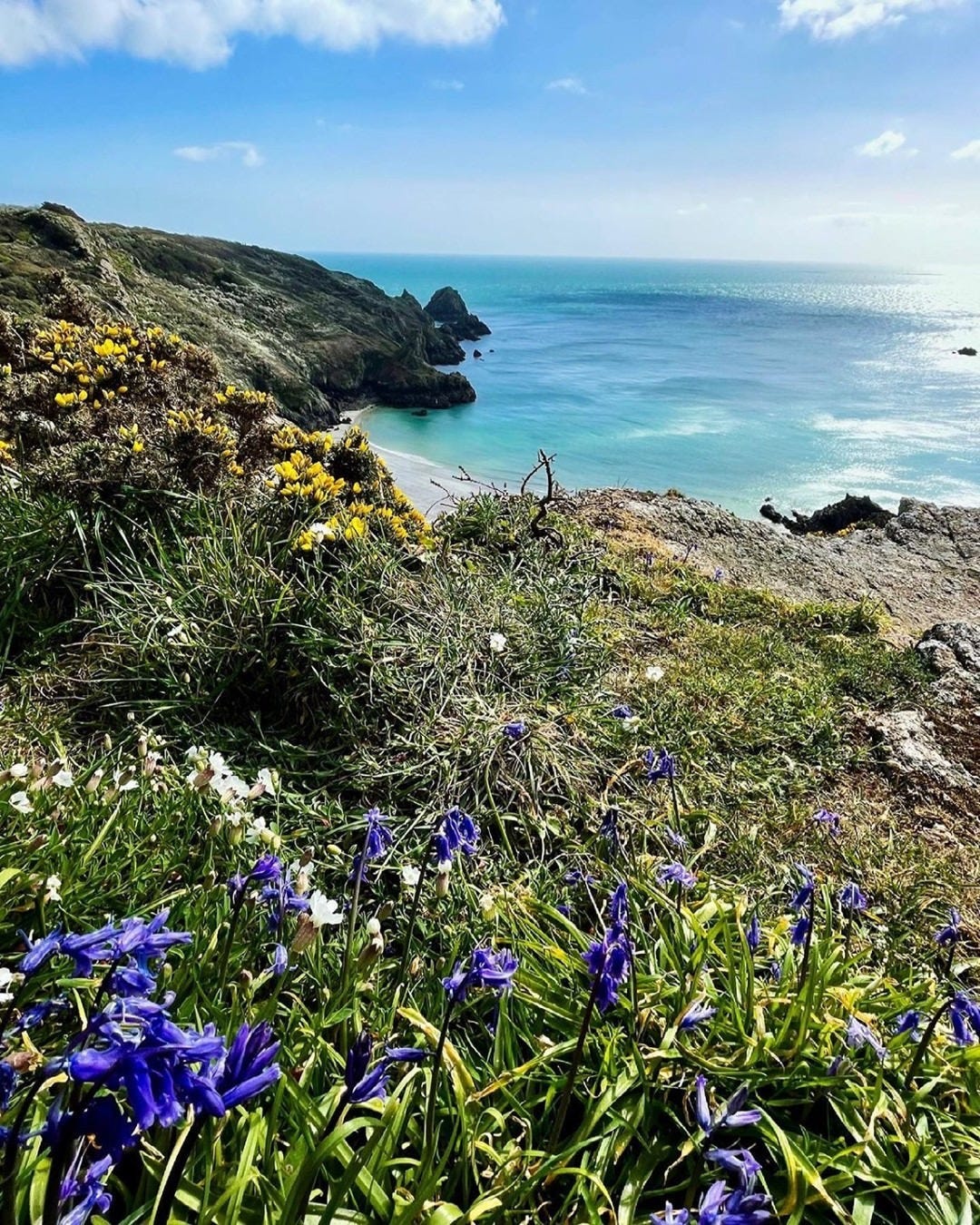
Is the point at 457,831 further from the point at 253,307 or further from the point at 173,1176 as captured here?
the point at 253,307

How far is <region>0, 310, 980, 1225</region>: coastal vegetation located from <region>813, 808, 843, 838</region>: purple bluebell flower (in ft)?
0.09

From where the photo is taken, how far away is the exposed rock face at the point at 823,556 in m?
7.34

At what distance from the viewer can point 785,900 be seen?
2.71m

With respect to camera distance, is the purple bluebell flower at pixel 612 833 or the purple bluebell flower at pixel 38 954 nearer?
the purple bluebell flower at pixel 38 954

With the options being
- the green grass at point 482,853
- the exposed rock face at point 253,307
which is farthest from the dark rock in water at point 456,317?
the green grass at point 482,853

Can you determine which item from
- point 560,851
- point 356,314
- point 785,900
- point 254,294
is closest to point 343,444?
point 560,851

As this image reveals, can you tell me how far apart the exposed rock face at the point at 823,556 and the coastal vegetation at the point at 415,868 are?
64.7 inches

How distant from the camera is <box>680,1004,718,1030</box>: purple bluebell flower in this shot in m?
1.61

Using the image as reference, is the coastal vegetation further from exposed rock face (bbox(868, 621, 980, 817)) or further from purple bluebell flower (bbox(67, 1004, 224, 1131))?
exposed rock face (bbox(868, 621, 980, 817))

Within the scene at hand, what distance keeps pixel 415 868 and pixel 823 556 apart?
738 cm

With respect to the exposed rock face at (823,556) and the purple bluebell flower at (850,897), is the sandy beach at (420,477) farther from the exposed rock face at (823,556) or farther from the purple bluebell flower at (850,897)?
the purple bluebell flower at (850,897)

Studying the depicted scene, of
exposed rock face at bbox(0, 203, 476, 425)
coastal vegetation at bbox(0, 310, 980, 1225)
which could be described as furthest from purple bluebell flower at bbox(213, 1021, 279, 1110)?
exposed rock face at bbox(0, 203, 476, 425)

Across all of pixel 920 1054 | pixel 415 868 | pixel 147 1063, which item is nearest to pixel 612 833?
pixel 415 868

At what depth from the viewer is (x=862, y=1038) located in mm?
1683
